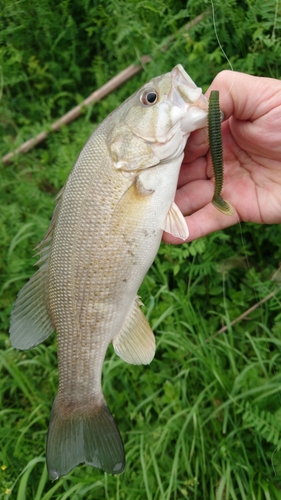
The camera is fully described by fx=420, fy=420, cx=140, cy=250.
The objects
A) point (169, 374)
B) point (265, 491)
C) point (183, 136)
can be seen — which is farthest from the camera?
point (169, 374)

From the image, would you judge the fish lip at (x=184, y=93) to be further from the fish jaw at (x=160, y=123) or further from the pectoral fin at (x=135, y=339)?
the pectoral fin at (x=135, y=339)

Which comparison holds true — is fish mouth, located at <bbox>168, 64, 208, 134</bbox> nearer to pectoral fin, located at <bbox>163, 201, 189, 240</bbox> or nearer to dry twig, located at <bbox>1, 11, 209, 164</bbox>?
pectoral fin, located at <bbox>163, 201, 189, 240</bbox>

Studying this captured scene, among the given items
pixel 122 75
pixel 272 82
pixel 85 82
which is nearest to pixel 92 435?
pixel 272 82

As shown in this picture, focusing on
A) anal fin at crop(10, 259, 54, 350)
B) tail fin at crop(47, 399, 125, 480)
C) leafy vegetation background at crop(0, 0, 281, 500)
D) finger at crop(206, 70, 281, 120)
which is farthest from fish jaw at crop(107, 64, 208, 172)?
tail fin at crop(47, 399, 125, 480)

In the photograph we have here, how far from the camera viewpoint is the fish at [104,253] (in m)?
1.82

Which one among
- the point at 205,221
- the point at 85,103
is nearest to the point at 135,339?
the point at 205,221

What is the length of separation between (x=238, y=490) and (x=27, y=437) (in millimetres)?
1419

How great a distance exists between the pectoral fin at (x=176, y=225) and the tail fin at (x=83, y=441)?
2.93 ft

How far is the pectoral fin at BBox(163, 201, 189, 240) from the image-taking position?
1.86 meters

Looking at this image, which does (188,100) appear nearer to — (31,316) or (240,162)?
(240,162)

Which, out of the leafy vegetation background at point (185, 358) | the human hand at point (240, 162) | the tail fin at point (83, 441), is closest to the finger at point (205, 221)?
the human hand at point (240, 162)

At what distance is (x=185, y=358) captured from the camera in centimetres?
274

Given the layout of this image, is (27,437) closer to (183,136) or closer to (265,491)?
(265,491)

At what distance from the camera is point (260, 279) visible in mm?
2811
